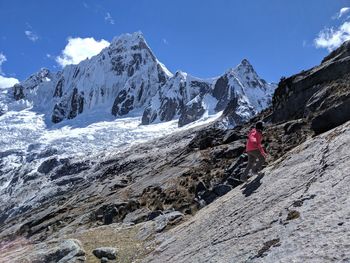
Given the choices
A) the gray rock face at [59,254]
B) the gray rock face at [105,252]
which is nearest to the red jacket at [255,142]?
the gray rock face at [105,252]

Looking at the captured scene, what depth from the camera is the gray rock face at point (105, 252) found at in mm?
18823

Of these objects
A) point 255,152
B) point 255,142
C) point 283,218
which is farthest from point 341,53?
point 283,218

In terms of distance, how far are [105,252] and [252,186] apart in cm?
569

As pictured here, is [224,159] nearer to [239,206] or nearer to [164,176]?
[164,176]

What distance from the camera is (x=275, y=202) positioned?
14.9m

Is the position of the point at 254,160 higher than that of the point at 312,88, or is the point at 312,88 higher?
the point at 312,88

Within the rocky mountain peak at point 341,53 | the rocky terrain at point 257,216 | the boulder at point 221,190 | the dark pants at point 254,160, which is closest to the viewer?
the rocky terrain at point 257,216

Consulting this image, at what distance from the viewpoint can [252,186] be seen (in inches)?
710

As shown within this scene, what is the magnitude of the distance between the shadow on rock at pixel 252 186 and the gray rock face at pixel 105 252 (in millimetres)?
5089

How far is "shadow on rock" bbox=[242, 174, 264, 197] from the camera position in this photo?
17458 mm

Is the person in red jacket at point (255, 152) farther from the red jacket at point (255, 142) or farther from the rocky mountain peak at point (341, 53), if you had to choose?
the rocky mountain peak at point (341, 53)

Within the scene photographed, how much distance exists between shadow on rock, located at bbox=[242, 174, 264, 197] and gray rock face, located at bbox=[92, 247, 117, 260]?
16.7 feet

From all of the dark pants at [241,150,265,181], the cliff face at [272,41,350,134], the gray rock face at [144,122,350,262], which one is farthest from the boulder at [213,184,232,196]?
the cliff face at [272,41,350,134]

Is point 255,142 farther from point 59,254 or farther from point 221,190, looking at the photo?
point 59,254
